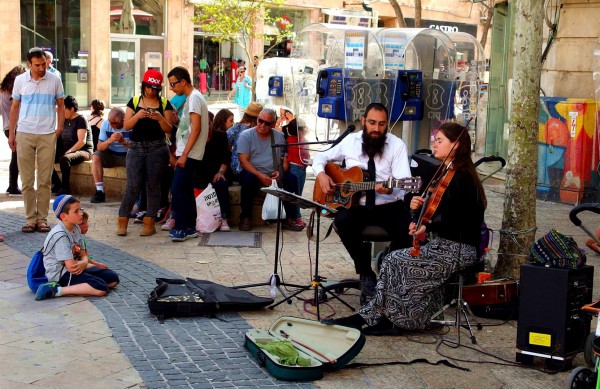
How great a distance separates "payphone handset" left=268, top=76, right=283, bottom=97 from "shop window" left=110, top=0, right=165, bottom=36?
1543 centimetres

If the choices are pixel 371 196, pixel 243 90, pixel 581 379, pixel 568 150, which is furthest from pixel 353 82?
pixel 243 90

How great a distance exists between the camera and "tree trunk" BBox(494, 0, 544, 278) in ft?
22.2

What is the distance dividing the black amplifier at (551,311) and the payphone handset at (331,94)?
4905 millimetres

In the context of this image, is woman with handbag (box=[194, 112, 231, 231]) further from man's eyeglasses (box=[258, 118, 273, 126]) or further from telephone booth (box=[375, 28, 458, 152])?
telephone booth (box=[375, 28, 458, 152])

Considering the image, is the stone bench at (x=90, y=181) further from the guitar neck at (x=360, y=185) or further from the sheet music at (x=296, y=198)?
the sheet music at (x=296, y=198)

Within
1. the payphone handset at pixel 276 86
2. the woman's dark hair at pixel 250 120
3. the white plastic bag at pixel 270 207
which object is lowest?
the white plastic bag at pixel 270 207

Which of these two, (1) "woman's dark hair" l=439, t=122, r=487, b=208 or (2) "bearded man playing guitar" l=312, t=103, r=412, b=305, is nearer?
(1) "woman's dark hair" l=439, t=122, r=487, b=208

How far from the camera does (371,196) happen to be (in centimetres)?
672

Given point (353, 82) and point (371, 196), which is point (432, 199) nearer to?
point (371, 196)

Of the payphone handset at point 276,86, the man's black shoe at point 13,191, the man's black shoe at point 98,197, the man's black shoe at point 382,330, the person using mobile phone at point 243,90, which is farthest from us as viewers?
the person using mobile phone at point 243,90

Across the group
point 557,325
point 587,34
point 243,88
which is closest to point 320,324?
point 557,325

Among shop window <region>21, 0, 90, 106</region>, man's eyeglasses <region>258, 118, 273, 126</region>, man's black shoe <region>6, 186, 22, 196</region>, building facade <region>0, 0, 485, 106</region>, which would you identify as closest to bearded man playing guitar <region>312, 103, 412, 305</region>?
man's eyeglasses <region>258, 118, 273, 126</region>

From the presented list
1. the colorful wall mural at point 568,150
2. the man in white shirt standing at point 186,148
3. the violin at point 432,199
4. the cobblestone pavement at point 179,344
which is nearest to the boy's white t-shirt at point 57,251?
the cobblestone pavement at point 179,344

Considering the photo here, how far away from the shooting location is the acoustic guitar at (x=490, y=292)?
6.40 metres
